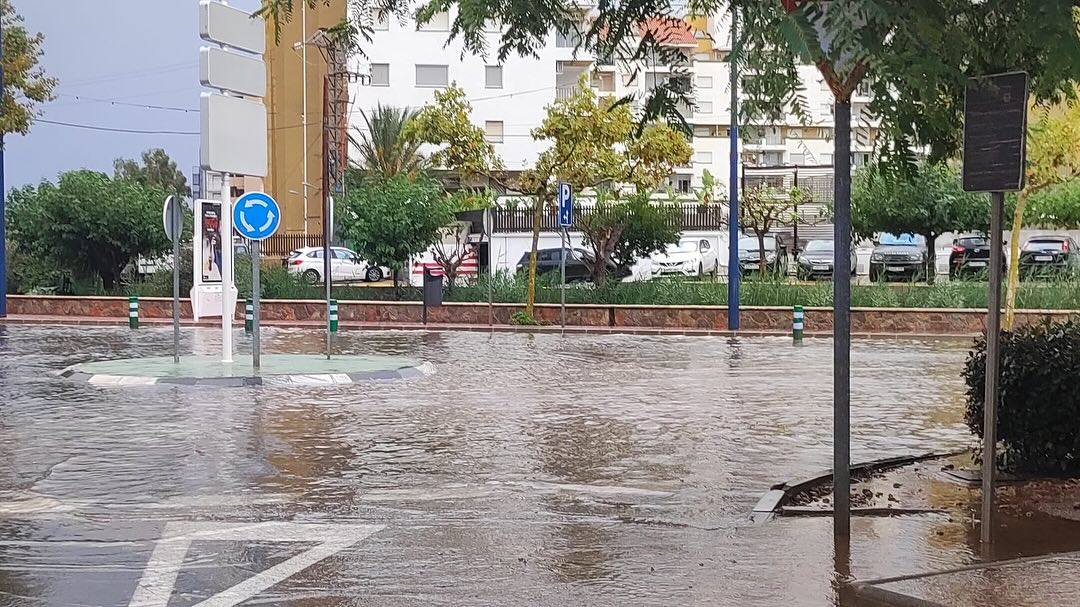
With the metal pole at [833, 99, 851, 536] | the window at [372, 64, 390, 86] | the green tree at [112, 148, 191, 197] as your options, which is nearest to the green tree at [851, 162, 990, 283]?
the window at [372, 64, 390, 86]

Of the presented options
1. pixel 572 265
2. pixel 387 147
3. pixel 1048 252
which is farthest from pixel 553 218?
pixel 1048 252

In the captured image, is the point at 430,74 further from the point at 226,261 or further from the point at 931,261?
the point at 226,261

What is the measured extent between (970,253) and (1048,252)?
8.36ft

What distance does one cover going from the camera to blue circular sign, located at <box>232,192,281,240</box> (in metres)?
17.7

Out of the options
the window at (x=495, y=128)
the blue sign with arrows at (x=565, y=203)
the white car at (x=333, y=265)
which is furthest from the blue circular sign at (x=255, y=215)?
the window at (x=495, y=128)

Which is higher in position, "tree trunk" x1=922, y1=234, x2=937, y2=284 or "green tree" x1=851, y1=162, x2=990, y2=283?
"green tree" x1=851, y1=162, x2=990, y2=283

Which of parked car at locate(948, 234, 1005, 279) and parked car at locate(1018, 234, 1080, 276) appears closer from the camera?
parked car at locate(1018, 234, 1080, 276)

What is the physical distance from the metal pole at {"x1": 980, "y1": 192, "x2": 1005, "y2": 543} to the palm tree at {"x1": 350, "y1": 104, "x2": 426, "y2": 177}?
5034 centimetres

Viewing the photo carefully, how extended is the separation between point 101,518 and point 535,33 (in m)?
4.25

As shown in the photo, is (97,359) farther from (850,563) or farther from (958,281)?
(958,281)

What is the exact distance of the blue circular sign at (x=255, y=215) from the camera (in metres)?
17.7

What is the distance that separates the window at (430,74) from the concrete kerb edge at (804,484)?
5256 cm

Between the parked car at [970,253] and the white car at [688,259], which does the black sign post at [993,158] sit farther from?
the white car at [688,259]

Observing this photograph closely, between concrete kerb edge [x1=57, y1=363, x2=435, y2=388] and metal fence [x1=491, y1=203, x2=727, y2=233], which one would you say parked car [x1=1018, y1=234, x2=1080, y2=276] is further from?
concrete kerb edge [x1=57, y1=363, x2=435, y2=388]
